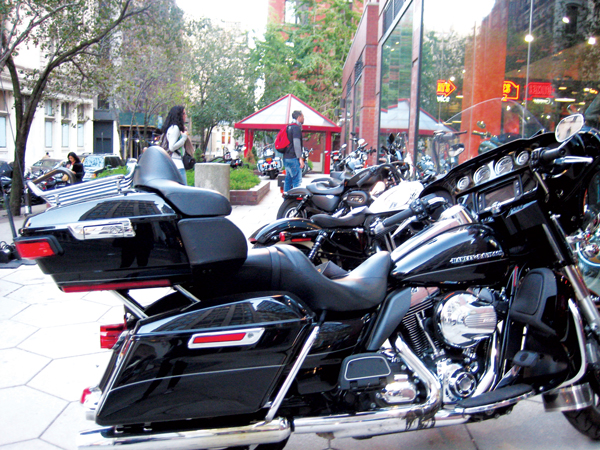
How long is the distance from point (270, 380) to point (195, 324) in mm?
342

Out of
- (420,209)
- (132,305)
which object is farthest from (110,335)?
(420,209)

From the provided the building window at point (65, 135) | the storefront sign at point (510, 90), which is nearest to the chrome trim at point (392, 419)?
the storefront sign at point (510, 90)

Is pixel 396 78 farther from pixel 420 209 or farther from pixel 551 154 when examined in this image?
pixel 551 154

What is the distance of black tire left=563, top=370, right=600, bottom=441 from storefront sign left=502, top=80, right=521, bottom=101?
495 cm

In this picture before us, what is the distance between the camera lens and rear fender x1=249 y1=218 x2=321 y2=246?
4391 mm

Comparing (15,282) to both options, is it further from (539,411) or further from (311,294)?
(539,411)

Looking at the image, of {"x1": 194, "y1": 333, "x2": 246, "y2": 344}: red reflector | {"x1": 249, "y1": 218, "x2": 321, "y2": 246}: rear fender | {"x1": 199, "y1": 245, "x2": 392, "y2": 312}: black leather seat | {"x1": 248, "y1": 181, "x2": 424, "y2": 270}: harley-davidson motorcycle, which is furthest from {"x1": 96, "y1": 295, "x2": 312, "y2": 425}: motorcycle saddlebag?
{"x1": 249, "y1": 218, "x2": 321, "y2": 246}: rear fender

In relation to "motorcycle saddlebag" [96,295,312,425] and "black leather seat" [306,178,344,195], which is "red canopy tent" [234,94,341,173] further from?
"motorcycle saddlebag" [96,295,312,425]

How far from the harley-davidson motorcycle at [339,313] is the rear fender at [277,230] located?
2033mm

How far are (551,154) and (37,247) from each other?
2006 mm

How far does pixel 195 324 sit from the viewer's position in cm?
176

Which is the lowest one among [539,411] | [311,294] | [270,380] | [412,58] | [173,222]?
[539,411]

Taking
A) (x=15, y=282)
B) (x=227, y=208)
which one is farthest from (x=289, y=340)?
(x=15, y=282)

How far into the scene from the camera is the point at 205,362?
5.73 feet
